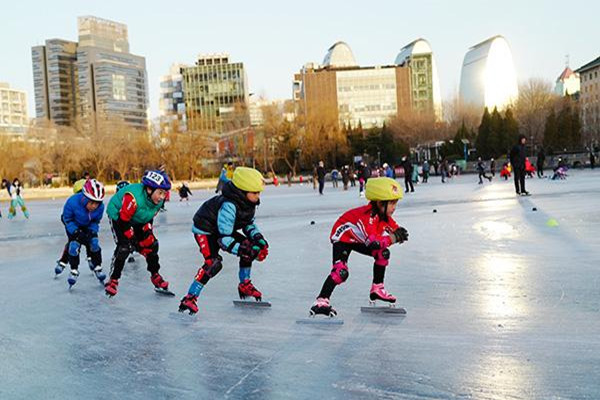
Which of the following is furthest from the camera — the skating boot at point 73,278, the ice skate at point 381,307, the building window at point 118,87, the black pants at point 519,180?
the building window at point 118,87

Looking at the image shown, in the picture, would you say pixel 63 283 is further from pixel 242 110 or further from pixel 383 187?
pixel 242 110

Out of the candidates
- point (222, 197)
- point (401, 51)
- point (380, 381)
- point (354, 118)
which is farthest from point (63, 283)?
point (401, 51)

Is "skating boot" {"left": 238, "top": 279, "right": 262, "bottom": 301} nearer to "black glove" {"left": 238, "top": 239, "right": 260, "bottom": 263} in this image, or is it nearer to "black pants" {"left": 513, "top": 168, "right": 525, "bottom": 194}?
"black glove" {"left": 238, "top": 239, "right": 260, "bottom": 263}

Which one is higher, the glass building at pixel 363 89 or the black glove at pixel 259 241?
the glass building at pixel 363 89

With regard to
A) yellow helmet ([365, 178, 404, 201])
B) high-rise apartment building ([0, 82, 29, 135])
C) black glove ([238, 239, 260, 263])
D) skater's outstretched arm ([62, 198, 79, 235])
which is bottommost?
black glove ([238, 239, 260, 263])

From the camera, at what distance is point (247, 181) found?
5129 mm

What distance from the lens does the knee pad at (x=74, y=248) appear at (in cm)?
711

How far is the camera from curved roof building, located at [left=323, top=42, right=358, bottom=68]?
13162 centimetres

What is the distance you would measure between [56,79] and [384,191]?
182 meters

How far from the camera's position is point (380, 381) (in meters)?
3.44

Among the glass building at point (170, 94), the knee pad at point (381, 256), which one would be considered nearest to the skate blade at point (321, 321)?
the knee pad at point (381, 256)

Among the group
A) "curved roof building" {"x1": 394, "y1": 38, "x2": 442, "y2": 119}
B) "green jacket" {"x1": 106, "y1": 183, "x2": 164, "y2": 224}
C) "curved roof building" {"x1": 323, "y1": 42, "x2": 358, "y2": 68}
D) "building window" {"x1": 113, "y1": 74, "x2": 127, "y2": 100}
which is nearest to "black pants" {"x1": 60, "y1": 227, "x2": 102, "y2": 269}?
"green jacket" {"x1": 106, "y1": 183, "x2": 164, "y2": 224}

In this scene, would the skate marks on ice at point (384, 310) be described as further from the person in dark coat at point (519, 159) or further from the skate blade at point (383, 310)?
the person in dark coat at point (519, 159)

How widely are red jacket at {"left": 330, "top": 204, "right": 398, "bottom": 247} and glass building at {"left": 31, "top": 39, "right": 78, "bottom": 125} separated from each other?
583 ft
